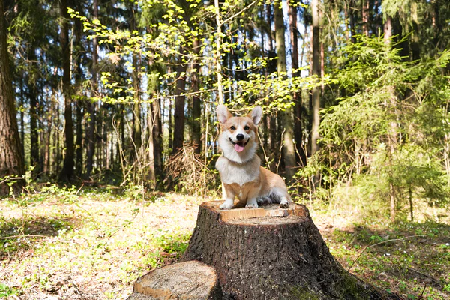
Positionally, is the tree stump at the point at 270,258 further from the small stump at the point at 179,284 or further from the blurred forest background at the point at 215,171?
the blurred forest background at the point at 215,171

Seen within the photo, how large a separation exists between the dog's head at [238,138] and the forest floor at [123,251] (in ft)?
6.28

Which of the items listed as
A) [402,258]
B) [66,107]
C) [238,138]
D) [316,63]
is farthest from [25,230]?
[316,63]

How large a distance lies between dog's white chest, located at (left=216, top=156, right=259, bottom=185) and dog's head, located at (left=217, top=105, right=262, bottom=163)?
0.21ft

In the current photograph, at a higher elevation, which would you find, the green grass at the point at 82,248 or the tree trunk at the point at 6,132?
the tree trunk at the point at 6,132

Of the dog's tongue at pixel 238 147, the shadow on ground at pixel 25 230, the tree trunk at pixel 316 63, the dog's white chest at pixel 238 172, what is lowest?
the shadow on ground at pixel 25 230

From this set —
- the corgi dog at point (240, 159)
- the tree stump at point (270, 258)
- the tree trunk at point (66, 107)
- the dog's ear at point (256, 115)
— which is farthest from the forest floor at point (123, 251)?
the tree trunk at point (66, 107)

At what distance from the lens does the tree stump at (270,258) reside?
253cm

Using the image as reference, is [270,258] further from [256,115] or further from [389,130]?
[389,130]

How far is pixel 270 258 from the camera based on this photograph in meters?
2.58

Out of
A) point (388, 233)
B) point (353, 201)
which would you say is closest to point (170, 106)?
point (353, 201)

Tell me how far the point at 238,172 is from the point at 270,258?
849 mm

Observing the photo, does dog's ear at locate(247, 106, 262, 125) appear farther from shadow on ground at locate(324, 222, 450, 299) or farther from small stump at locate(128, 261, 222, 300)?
shadow on ground at locate(324, 222, 450, 299)

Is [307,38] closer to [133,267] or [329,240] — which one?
[329,240]

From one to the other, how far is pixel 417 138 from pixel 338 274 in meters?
5.26
